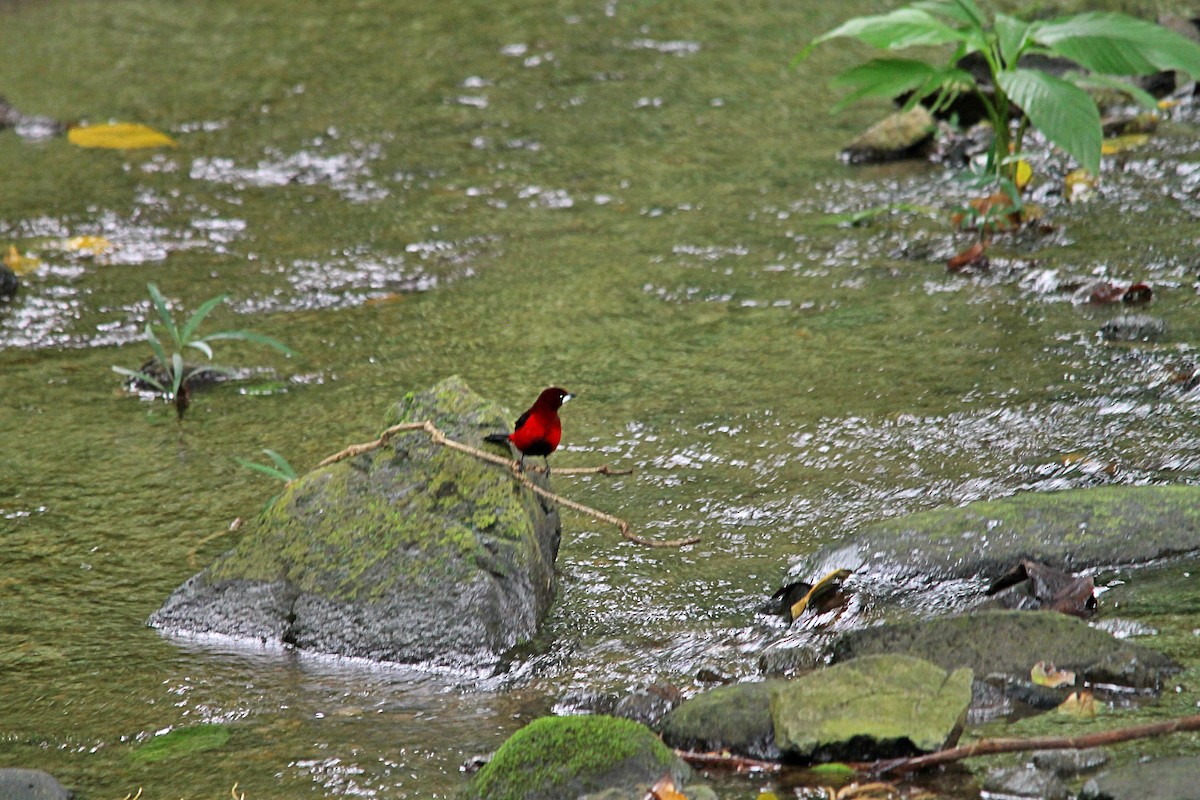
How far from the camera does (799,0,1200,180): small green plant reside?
4.32m

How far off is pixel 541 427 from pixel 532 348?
148 cm

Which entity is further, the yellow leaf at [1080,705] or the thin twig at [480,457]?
the thin twig at [480,457]

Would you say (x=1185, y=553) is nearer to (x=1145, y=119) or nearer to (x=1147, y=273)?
(x=1147, y=273)

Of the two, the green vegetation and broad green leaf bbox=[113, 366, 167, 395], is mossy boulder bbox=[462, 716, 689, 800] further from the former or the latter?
broad green leaf bbox=[113, 366, 167, 395]

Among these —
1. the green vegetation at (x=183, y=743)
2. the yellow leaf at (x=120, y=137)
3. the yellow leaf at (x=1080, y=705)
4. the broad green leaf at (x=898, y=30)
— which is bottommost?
the yellow leaf at (x=120, y=137)

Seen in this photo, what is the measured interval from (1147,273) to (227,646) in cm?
298

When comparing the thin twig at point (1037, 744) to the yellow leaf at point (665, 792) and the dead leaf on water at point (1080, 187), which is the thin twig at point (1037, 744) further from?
the dead leaf on water at point (1080, 187)

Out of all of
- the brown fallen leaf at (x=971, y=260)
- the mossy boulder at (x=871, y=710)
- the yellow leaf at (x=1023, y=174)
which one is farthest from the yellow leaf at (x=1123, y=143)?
the mossy boulder at (x=871, y=710)

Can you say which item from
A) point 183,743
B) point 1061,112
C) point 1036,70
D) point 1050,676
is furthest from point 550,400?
point 1036,70

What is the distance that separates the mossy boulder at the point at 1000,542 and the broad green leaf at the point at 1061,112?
6.30 ft

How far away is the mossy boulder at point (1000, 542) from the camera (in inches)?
99.3

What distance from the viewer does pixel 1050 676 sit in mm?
2105

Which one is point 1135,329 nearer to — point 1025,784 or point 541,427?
point 541,427

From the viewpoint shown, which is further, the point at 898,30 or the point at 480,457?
the point at 898,30
